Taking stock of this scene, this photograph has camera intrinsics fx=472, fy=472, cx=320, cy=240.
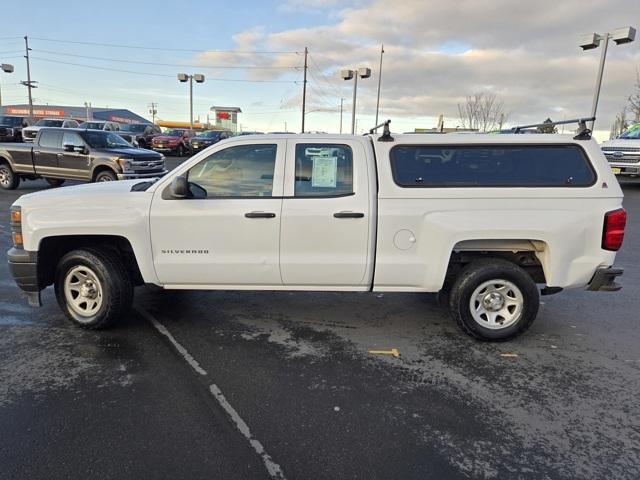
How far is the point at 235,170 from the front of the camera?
439cm

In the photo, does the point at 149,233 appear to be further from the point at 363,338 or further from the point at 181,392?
the point at 363,338

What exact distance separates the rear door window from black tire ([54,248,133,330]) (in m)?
2.74

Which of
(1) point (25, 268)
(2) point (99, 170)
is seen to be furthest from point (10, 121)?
(1) point (25, 268)

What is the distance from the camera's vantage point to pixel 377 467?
8.76 ft

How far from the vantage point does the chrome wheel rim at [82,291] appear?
14.8 ft

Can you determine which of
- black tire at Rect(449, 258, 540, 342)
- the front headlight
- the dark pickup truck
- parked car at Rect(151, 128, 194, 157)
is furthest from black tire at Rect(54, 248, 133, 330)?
parked car at Rect(151, 128, 194, 157)

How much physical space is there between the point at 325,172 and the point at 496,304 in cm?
200

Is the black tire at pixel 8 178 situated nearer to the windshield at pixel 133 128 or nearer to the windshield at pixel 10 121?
the windshield at pixel 133 128

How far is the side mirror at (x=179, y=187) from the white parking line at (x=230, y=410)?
1333 millimetres

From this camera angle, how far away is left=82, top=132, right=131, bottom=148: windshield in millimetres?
13516

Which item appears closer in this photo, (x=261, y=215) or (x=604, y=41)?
(x=261, y=215)

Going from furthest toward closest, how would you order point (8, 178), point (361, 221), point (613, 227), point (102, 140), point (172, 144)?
1. point (172, 144)
2. point (8, 178)
3. point (102, 140)
4. point (361, 221)
5. point (613, 227)

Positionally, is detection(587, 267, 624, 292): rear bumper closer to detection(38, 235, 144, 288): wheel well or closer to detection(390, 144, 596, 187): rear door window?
detection(390, 144, 596, 187): rear door window

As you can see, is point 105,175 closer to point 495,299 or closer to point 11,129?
point 495,299
